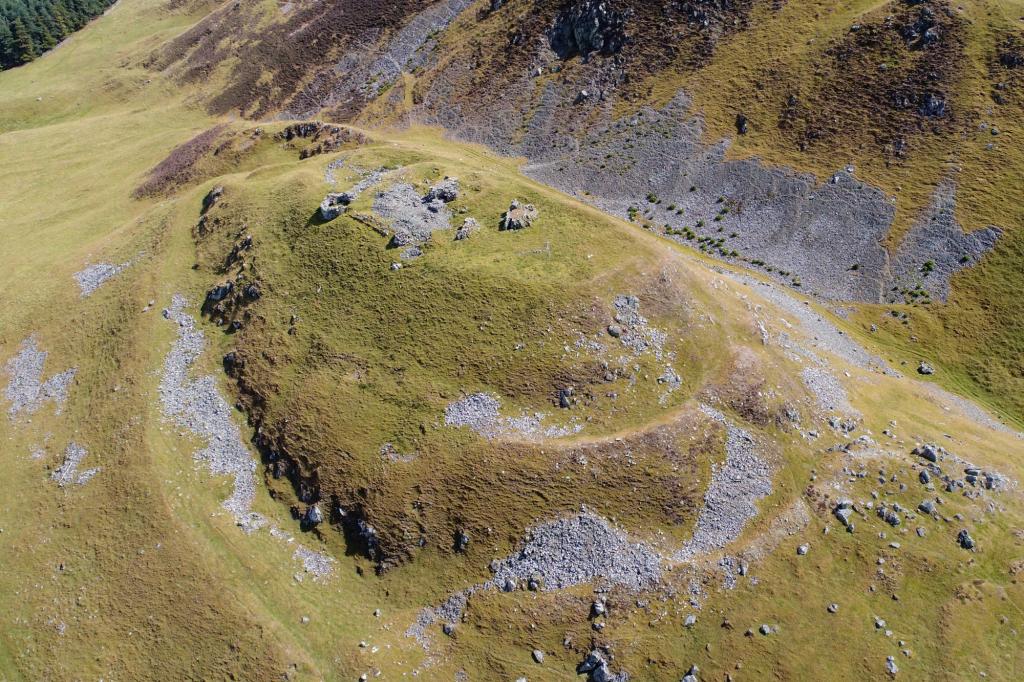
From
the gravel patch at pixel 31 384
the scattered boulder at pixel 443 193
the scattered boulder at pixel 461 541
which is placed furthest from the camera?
the scattered boulder at pixel 443 193

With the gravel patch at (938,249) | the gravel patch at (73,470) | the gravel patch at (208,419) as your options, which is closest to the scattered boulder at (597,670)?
the gravel patch at (208,419)

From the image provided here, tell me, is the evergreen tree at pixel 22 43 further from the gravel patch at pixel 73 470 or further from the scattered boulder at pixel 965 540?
the scattered boulder at pixel 965 540

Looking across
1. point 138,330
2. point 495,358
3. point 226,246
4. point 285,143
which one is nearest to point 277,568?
point 495,358

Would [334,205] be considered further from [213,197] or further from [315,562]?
[315,562]

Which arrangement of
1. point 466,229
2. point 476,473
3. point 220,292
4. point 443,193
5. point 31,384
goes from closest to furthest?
point 476,473, point 466,229, point 31,384, point 220,292, point 443,193

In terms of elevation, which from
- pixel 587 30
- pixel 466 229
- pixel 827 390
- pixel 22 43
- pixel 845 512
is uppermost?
pixel 22 43

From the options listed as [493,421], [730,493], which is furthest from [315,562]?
[730,493]
